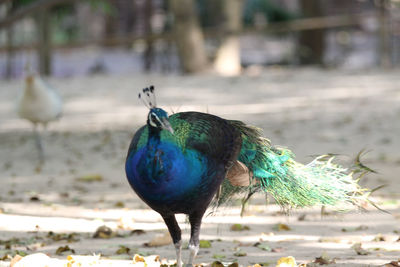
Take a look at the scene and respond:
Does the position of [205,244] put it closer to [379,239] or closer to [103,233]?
[103,233]

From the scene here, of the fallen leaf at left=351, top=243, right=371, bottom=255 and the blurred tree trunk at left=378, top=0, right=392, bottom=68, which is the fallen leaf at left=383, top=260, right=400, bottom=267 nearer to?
the fallen leaf at left=351, top=243, right=371, bottom=255

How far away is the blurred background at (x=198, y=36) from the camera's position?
1628 cm

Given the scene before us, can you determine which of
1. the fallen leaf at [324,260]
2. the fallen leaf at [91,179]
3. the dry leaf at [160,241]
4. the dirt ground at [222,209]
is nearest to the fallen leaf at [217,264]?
the dirt ground at [222,209]

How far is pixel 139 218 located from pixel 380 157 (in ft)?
11.6

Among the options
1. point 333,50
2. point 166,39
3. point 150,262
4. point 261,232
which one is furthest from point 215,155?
point 333,50

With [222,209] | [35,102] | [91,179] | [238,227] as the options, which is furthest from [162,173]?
[35,102]

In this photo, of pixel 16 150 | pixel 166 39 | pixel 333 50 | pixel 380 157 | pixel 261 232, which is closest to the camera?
pixel 261 232

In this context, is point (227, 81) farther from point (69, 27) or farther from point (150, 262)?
point (69, 27)

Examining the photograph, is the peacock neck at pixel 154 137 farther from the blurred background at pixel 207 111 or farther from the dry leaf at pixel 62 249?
the dry leaf at pixel 62 249

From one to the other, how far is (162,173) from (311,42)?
52.1 feet

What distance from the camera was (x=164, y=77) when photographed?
1600cm

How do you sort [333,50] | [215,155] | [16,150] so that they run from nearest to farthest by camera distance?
[215,155] → [16,150] → [333,50]

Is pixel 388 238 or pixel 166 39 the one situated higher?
pixel 166 39

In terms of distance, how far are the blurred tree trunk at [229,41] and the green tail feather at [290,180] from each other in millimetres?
12438
